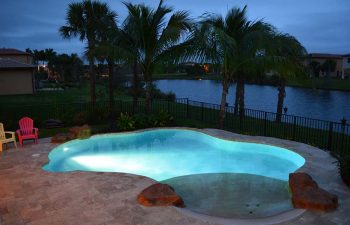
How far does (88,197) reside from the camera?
6.23 m

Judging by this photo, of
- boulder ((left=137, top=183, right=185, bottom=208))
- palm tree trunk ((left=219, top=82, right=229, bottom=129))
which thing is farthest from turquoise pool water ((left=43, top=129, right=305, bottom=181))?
boulder ((left=137, top=183, right=185, bottom=208))

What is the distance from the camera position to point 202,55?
39.9ft

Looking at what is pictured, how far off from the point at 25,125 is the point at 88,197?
5872 millimetres

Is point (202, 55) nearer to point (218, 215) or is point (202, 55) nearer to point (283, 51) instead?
point (283, 51)

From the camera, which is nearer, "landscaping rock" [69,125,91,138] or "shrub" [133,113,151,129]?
"landscaping rock" [69,125,91,138]

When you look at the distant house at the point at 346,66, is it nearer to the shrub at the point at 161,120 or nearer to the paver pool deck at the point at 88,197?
the shrub at the point at 161,120

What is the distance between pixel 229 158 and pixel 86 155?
16.6 ft

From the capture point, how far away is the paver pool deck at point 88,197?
17.4ft

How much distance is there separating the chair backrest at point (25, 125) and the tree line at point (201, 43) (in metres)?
3.68

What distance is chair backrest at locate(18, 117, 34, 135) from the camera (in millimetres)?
10609

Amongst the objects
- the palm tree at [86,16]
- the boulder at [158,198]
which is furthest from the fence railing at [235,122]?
the boulder at [158,198]

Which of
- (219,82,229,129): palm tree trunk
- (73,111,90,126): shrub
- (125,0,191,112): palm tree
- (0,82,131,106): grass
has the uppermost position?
(125,0,191,112): palm tree

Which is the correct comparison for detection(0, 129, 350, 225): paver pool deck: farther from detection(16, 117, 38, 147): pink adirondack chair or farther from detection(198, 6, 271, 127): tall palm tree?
detection(198, 6, 271, 127): tall palm tree

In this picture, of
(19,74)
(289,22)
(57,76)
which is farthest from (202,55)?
(289,22)
